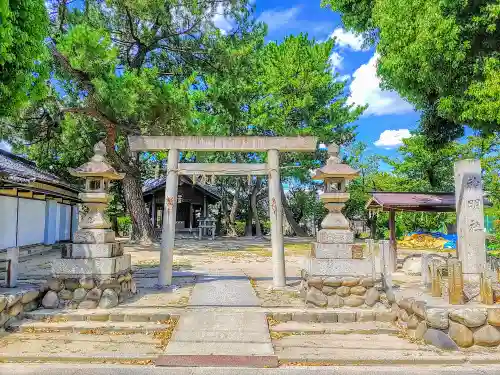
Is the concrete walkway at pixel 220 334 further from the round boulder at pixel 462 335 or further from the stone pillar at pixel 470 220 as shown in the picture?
the stone pillar at pixel 470 220

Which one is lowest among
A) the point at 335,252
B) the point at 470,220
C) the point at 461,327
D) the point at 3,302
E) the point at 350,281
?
the point at 461,327

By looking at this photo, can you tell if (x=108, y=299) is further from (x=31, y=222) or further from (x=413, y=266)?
(x=31, y=222)

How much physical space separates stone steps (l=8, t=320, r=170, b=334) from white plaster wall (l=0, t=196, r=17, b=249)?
30.0ft

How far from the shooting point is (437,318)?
18.7 feet

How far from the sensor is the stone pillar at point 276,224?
29.3 ft

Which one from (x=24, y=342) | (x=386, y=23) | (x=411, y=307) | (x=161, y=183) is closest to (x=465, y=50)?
(x=386, y=23)

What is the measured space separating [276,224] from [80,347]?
15.8 feet

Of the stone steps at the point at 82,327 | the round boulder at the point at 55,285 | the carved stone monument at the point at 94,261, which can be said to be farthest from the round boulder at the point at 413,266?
the round boulder at the point at 55,285

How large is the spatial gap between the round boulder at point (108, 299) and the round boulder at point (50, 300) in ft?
2.66

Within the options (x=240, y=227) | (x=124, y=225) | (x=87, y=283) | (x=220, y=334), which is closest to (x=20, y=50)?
(x=87, y=283)

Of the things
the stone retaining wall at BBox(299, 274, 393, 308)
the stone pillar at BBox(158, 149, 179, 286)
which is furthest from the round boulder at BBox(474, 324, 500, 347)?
the stone pillar at BBox(158, 149, 179, 286)

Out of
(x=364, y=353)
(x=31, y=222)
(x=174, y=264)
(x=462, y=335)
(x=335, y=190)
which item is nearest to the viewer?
Result: (x=364, y=353)

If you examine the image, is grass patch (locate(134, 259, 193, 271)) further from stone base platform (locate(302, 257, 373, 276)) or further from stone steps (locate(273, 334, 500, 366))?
stone steps (locate(273, 334, 500, 366))

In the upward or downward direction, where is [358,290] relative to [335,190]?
downward
